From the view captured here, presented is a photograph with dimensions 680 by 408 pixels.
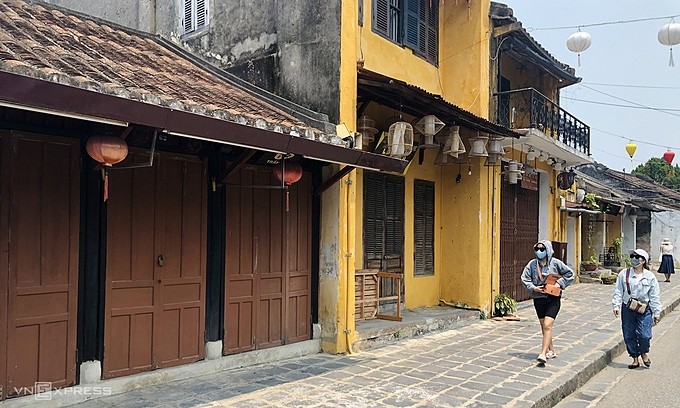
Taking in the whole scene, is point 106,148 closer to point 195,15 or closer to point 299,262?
point 299,262

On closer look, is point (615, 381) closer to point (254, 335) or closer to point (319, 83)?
point (254, 335)

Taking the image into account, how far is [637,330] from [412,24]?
712 centimetres

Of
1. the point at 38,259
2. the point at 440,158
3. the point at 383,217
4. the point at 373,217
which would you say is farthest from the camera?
the point at 440,158

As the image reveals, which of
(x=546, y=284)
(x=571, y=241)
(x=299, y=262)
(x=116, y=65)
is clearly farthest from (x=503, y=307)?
A: (x=571, y=241)

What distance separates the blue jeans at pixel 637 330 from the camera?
8.28 meters

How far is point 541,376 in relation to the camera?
287 inches

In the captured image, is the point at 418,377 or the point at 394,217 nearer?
the point at 418,377

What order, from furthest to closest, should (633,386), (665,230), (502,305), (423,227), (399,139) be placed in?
(665,230) → (502,305) → (423,227) → (399,139) → (633,386)

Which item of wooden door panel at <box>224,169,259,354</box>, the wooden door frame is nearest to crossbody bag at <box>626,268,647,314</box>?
wooden door panel at <box>224,169,259,354</box>

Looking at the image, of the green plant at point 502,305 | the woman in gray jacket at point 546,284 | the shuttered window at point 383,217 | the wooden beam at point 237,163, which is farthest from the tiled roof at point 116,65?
the green plant at point 502,305

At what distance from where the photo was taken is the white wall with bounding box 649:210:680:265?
30.3 meters

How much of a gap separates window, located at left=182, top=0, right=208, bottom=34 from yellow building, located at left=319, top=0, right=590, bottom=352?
9.68 ft

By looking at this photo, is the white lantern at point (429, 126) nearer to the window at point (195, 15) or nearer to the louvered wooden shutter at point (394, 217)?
the louvered wooden shutter at point (394, 217)

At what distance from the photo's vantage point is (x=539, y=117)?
45.1 feet
